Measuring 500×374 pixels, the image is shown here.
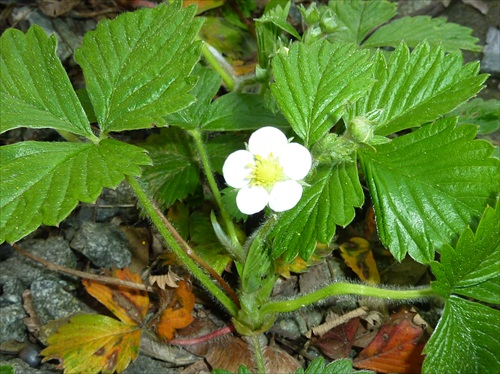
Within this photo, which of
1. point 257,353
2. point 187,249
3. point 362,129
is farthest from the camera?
point 257,353

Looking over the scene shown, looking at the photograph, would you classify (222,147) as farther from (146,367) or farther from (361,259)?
(146,367)

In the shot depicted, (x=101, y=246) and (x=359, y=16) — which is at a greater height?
(x=359, y=16)

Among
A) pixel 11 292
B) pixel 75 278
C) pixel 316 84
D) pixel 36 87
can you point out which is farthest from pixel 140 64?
pixel 11 292

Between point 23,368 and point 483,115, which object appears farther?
point 483,115

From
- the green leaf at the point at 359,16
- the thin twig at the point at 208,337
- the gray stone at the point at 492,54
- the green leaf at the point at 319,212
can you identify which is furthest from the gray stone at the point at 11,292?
the gray stone at the point at 492,54

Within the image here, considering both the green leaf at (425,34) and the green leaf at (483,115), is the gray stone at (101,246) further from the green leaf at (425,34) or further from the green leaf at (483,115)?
the green leaf at (483,115)

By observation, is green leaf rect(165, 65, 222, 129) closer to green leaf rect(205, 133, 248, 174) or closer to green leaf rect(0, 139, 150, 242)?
green leaf rect(205, 133, 248, 174)
